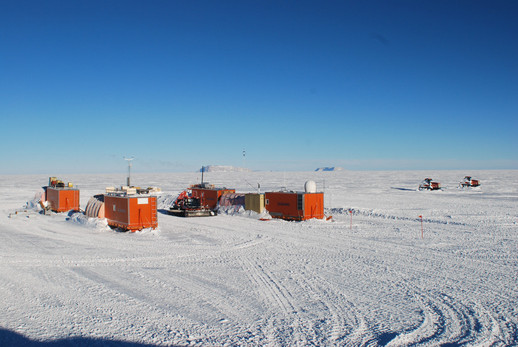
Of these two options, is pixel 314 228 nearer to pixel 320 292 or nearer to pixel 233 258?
pixel 233 258

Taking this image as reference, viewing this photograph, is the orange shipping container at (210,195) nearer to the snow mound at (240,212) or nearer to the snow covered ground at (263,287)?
the snow mound at (240,212)

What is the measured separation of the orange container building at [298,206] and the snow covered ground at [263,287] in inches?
156

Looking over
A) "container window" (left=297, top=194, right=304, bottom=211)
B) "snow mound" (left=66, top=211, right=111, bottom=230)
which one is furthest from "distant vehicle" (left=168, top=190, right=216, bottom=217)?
"container window" (left=297, top=194, right=304, bottom=211)

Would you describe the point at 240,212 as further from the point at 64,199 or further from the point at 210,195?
the point at 64,199

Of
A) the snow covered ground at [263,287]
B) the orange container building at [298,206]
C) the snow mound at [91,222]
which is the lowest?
the snow covered ground at [263,287]

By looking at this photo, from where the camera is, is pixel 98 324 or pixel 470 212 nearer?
pixel 98 324

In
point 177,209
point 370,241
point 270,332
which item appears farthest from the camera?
point 177,209

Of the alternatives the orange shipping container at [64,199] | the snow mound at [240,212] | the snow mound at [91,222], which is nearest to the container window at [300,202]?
the snow mound at [240,212]

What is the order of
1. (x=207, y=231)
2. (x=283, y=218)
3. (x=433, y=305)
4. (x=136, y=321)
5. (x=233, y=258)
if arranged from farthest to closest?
(x=283, y=218) → (x=207, y=231) → (x=233, y=258) → (x=433, y=305) → (x=136, y=321)

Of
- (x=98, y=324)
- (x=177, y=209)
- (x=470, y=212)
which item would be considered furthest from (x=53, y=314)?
(x=470, y=212)

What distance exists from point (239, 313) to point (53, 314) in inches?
139

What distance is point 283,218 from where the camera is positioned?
78.1ft

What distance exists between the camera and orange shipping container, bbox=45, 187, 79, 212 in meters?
27.8

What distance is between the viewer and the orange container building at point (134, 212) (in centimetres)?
1902
